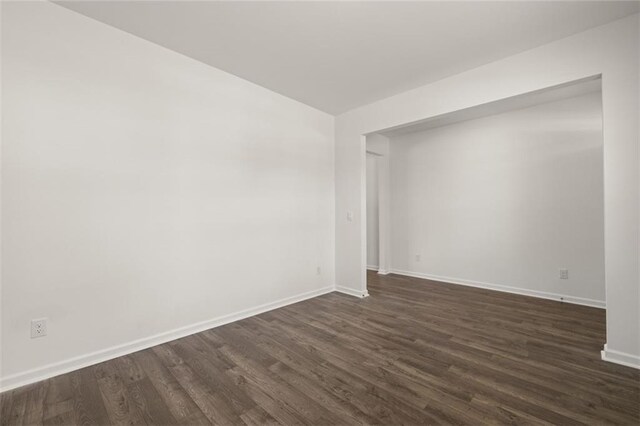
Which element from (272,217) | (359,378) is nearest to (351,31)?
(272,217)

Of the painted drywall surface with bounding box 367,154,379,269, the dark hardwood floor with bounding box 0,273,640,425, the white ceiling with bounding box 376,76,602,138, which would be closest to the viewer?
the dark hardwood floor with bounding box 0,273,640,425

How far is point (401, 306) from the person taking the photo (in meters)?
3.50

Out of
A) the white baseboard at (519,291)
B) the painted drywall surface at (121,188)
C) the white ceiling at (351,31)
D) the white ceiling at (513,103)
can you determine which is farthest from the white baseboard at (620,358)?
the painted drywall surface at (121,188)

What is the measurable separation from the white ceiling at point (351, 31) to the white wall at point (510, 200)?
71.0 inches

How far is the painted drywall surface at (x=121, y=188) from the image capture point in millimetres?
1931

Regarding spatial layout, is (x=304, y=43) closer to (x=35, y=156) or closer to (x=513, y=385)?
(x=35, y=156)

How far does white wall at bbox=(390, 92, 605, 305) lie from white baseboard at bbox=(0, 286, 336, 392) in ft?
10.6

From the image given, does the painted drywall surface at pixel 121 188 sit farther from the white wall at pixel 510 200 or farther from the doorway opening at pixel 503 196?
the white wall at pixel 510 200

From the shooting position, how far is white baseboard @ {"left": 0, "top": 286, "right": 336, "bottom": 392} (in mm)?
1903

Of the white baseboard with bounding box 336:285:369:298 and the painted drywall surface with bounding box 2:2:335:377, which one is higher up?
the painted drywall surface with bounding box 2:2:335:377

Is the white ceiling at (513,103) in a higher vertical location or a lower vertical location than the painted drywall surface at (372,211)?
higher

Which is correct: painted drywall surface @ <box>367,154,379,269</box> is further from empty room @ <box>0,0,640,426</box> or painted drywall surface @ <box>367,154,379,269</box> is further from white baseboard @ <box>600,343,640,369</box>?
white baseboard @ <box>600,343,640,369</box>

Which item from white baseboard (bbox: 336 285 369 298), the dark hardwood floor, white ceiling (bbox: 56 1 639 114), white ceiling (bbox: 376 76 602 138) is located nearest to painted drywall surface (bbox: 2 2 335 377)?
white ceiling (bbox: 56 1 639 114)

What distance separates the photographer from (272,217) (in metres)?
3.49
